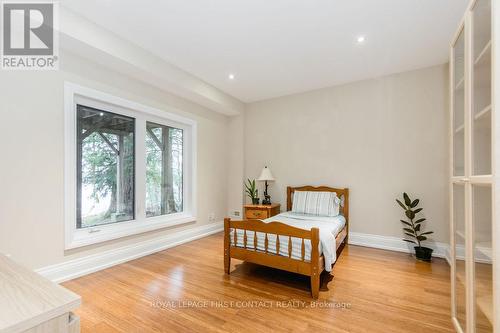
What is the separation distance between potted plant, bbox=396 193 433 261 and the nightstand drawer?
6.55 feet

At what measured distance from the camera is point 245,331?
173 cm

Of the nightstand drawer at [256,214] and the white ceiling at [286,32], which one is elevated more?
the white ceiling at [286,32]

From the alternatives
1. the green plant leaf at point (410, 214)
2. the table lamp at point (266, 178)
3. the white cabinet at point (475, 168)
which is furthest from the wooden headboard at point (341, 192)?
the white cabinet at point (475, 168)

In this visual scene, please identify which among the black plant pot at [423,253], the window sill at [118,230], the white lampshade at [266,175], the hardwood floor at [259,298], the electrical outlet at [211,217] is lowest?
the hardwood floor at [259,298]

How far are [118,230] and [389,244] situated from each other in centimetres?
381

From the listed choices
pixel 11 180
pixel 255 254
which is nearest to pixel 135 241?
pixel 11 180

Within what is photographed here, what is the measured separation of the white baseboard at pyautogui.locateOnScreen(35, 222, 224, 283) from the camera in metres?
2.47

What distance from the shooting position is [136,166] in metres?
3.34

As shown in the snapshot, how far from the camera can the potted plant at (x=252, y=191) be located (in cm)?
444

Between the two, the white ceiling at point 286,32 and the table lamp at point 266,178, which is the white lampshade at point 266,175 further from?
the white ceiling at point 286,32

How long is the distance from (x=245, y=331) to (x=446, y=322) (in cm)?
154

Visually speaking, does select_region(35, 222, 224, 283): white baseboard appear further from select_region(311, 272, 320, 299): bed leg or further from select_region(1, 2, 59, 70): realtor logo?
select_region(311, 272, 320, 299): bed leg

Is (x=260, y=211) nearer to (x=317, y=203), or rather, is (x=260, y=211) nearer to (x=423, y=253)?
(x=317, y=203)

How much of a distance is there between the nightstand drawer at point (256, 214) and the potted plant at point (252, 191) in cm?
28
